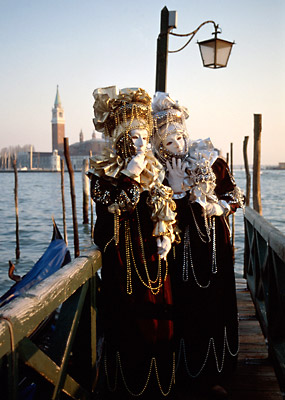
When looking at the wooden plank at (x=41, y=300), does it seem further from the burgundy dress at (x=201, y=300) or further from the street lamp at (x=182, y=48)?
the street lamp at (x=182, y=48)

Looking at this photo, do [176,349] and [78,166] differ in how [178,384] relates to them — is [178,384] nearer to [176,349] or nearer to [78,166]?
[176,349]

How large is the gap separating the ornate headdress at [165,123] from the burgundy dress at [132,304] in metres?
0.36

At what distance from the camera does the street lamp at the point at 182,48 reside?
13.2 ft

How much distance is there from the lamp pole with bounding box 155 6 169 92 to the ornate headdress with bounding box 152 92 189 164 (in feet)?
5.56

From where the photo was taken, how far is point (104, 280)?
204 cm

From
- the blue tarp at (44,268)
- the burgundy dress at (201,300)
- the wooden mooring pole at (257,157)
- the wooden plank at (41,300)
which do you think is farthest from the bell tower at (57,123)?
the wooden plank at (41,300)

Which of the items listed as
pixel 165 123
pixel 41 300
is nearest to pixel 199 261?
pixel 165 123

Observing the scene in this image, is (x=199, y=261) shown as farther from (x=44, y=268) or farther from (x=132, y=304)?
(x=44, y=268)

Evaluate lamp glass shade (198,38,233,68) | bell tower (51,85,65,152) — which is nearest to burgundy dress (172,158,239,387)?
lamp glass shade (198,38,233,68)

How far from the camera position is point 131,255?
79.0 inches

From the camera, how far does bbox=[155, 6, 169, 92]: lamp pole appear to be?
13.1 feet

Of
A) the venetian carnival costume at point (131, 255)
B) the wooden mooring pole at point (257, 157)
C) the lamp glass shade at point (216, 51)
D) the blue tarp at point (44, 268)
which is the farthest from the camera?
the wooden mooring pole at point (257, 157)

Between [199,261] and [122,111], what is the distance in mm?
904

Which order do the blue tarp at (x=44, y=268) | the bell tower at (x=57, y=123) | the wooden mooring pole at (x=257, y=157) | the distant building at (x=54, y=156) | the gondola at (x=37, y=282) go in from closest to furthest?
the gondola at (x=37, y=282), the blue tarp at (x=44, y=268), the wooden mooring pole at (x=257, y=157), the distant building at (x=54, y=156), the bell tower at (x=57, y=123)
